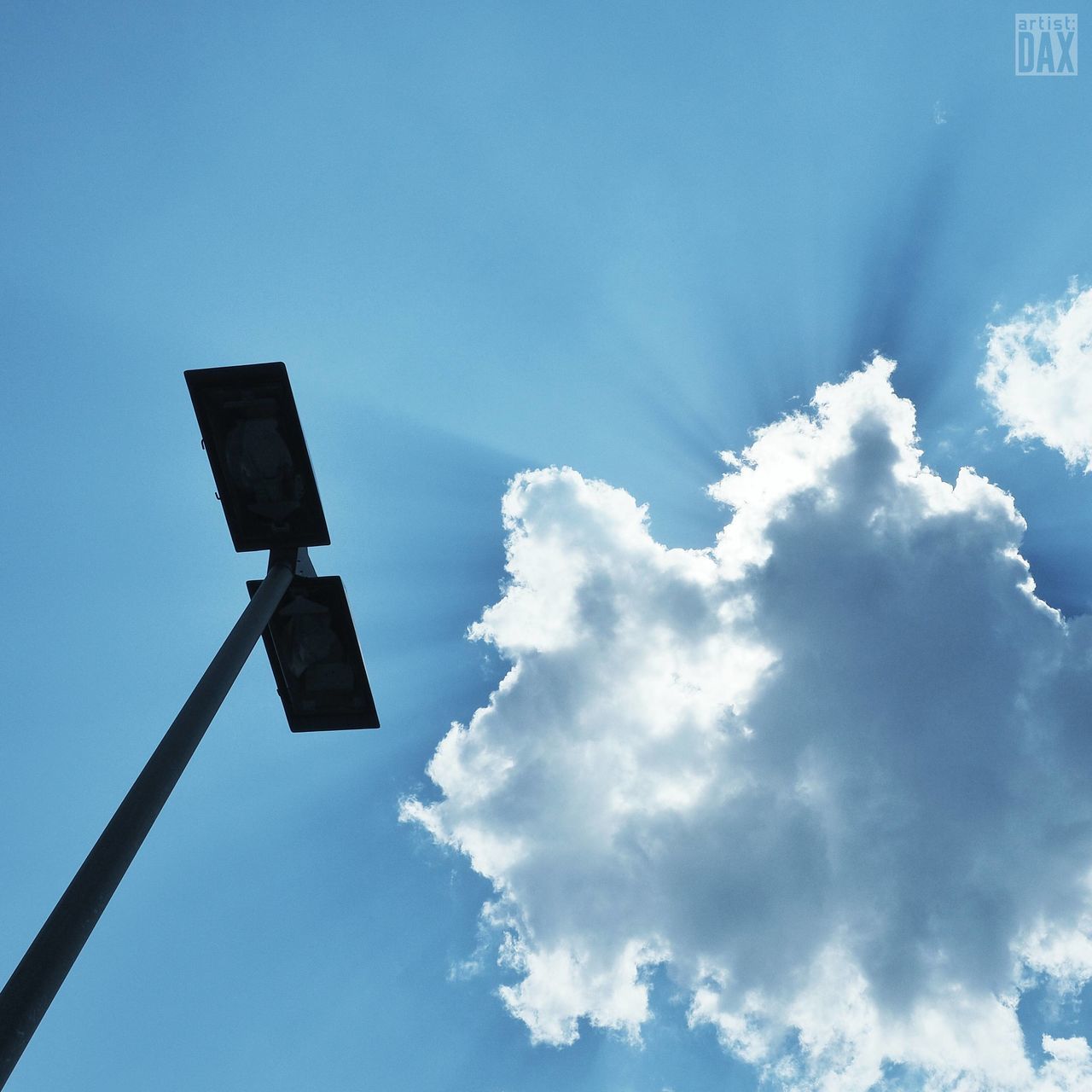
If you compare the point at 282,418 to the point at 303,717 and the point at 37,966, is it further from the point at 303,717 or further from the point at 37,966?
the point at 37,966

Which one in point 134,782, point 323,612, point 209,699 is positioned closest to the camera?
point 134,782

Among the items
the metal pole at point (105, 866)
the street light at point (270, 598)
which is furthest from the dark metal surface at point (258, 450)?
the metal pole at point (105, 866)

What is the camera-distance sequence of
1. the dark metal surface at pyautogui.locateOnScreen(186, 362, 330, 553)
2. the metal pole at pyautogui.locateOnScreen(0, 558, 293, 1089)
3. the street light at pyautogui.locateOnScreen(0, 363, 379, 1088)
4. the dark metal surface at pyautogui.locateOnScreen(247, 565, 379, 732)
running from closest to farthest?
the metal pole at pyautogui.locateOnScreen(0, 558, 293, 1089) → the street light at pyautogui.locateOnScreen(0, 363, 379, 1088) → the dark metal surface at pyautogui.locateOnScreen(186, 362, 330, 553) → the dark metal surface at pyautogui.locateOnScreen(247, 565, 379, 732)

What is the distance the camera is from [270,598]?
6.96m

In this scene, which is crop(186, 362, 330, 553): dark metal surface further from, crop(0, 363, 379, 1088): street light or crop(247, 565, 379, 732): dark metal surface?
crop(247, 565, 379, 732): dark metal surface

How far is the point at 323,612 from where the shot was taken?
7.45 metres

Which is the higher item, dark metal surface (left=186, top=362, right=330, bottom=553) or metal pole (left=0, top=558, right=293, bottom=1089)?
dark metal surface (left=186, top=362, right=330, bottom=553)

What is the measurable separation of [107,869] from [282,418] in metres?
3.59

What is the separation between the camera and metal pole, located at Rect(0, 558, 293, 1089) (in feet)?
13.5

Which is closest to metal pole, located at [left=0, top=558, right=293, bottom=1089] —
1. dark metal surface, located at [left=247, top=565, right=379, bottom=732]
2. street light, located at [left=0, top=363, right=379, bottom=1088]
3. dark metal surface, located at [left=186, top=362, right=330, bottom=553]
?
street light, located at [left=0, top=363, right=379, bottom=1088]

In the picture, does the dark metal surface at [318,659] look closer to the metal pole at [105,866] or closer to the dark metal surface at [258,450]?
the dark metal surface at [258,450]

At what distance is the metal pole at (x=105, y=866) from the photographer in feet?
13.5

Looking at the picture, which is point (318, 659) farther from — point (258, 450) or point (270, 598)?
point (258, 450)

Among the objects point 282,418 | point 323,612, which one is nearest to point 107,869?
point 323,612
